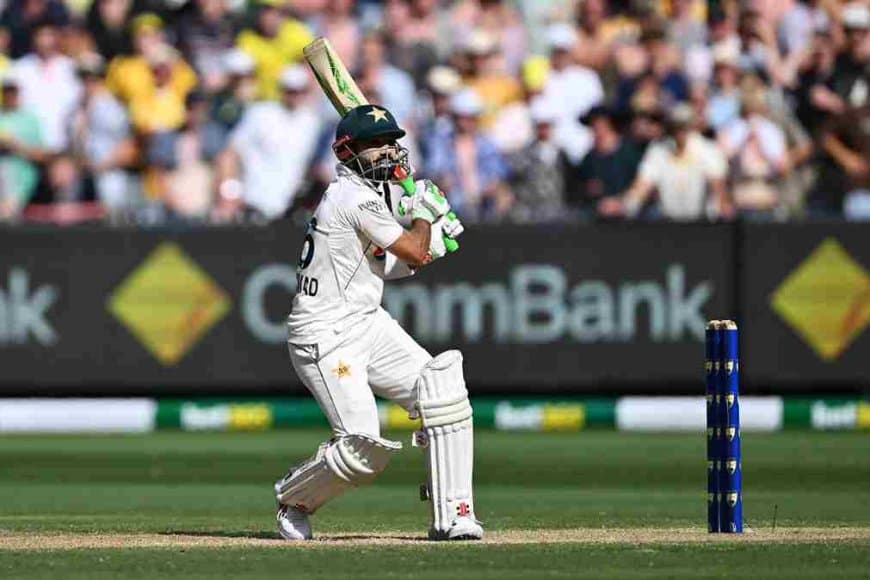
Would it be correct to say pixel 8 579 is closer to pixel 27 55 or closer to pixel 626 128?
pixel 626 128

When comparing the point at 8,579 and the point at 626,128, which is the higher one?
the point at 626,128

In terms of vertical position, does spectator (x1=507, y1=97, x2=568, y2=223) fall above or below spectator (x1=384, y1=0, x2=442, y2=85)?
below

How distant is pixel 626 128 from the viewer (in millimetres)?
15672

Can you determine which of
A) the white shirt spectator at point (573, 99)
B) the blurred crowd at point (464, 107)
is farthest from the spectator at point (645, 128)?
the white shirt spectator at point (573, 99)

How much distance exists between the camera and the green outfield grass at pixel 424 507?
298 inches

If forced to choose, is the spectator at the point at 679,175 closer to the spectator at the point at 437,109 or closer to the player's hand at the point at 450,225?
the spectator at the point at 437,109

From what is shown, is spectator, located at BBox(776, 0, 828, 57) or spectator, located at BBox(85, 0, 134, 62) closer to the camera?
spectator, located at BBox(776, 0, 828, 57)

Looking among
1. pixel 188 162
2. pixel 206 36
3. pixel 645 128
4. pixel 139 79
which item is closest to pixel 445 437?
pixel 645 128

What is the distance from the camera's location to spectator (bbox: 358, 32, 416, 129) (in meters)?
16.1

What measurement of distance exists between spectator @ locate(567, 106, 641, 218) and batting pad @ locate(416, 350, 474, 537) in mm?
7126

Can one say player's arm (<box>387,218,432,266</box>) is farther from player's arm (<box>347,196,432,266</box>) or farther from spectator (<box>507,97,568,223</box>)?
spectator (<box>507,97,568,223</box>)

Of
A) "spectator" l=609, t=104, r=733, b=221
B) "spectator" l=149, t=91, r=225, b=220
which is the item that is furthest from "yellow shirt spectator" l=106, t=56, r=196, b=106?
"spectator" l=609, t=104, r=733, b=221

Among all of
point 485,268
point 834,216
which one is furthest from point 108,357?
point 834,216

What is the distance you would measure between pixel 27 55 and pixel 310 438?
4.64 m
